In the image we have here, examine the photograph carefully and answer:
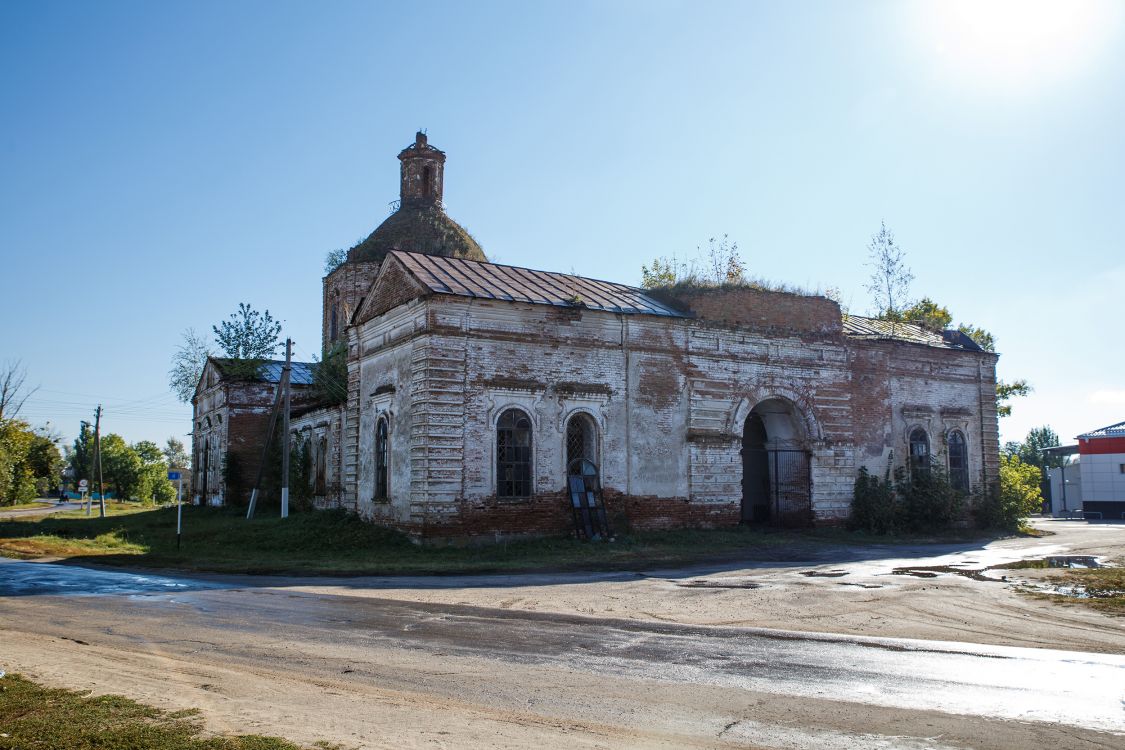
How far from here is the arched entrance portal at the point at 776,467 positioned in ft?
76.6

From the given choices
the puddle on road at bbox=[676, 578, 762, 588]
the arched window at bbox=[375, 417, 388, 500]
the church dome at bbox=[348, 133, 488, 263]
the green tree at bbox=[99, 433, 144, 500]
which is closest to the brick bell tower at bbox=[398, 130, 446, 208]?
the church dome at bbox=[348, 133, 488, 263]

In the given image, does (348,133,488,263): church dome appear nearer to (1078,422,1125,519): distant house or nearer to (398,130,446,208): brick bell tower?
(398,130,446,208): brick bell tower

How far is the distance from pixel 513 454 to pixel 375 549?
11.9ft

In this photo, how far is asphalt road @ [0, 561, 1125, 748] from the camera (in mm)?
5277

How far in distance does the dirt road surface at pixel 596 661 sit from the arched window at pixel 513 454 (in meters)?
5.94

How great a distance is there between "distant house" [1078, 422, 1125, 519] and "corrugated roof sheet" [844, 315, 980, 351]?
20390 millimetres

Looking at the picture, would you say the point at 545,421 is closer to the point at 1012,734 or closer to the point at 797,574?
the point at 797,574

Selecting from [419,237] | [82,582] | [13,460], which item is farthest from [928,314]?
[13,460]

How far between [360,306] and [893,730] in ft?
61.9

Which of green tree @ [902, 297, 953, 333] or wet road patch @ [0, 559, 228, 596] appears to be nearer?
wet road patch @ [0, 559, 228, 596]

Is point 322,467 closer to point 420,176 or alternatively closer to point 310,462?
point 310,462

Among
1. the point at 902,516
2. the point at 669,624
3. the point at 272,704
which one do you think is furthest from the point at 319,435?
the point at 272,704

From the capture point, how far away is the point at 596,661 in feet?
24.4

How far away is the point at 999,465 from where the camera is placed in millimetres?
26984
